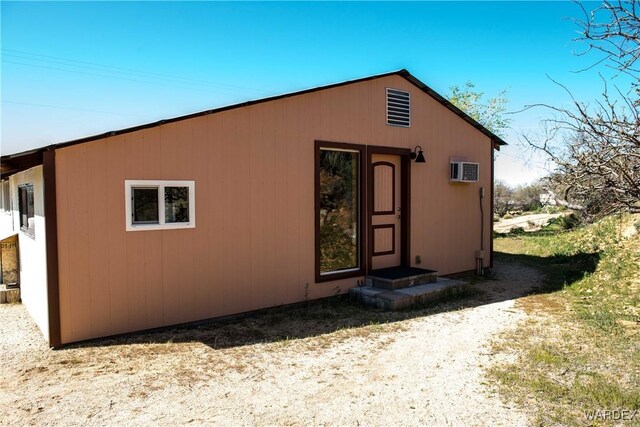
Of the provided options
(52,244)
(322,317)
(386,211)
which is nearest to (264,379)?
(322,317)

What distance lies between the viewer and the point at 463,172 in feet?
27.2

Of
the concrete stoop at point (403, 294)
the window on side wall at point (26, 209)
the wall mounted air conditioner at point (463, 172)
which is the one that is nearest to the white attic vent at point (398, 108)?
the wall mounted air conditioner at point (463, 172)

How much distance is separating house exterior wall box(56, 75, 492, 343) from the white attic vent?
5.0 inches

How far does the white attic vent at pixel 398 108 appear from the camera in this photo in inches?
291

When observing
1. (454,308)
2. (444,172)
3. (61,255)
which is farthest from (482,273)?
(61,255)

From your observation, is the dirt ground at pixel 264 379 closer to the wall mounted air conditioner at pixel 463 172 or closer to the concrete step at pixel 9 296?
the concrete step at pixel 9 296

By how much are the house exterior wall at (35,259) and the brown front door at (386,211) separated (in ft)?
15.2

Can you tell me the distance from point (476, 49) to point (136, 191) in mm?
9214

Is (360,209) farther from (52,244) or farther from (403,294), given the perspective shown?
(52,244)

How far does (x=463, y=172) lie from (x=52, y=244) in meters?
6.85

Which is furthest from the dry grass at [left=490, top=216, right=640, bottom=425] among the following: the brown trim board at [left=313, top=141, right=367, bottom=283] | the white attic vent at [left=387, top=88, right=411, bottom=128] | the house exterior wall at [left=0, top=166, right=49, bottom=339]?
the house exterior wall at [left=0, top=166, right=49, bottom=339]

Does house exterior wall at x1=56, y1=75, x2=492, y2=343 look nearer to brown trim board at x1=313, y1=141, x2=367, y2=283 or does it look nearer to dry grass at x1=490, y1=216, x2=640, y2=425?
brown trim board at x1=313, y1=141, x2=367, y2=283

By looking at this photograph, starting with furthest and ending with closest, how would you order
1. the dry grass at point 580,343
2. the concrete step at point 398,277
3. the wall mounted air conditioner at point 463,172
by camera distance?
1. the wall mounted air conditioner at point 463,172
2. the concrete step at point 398,277
3. the dry grass at point 580,343

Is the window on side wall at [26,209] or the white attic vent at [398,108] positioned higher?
the white attic vent at [398,108]
